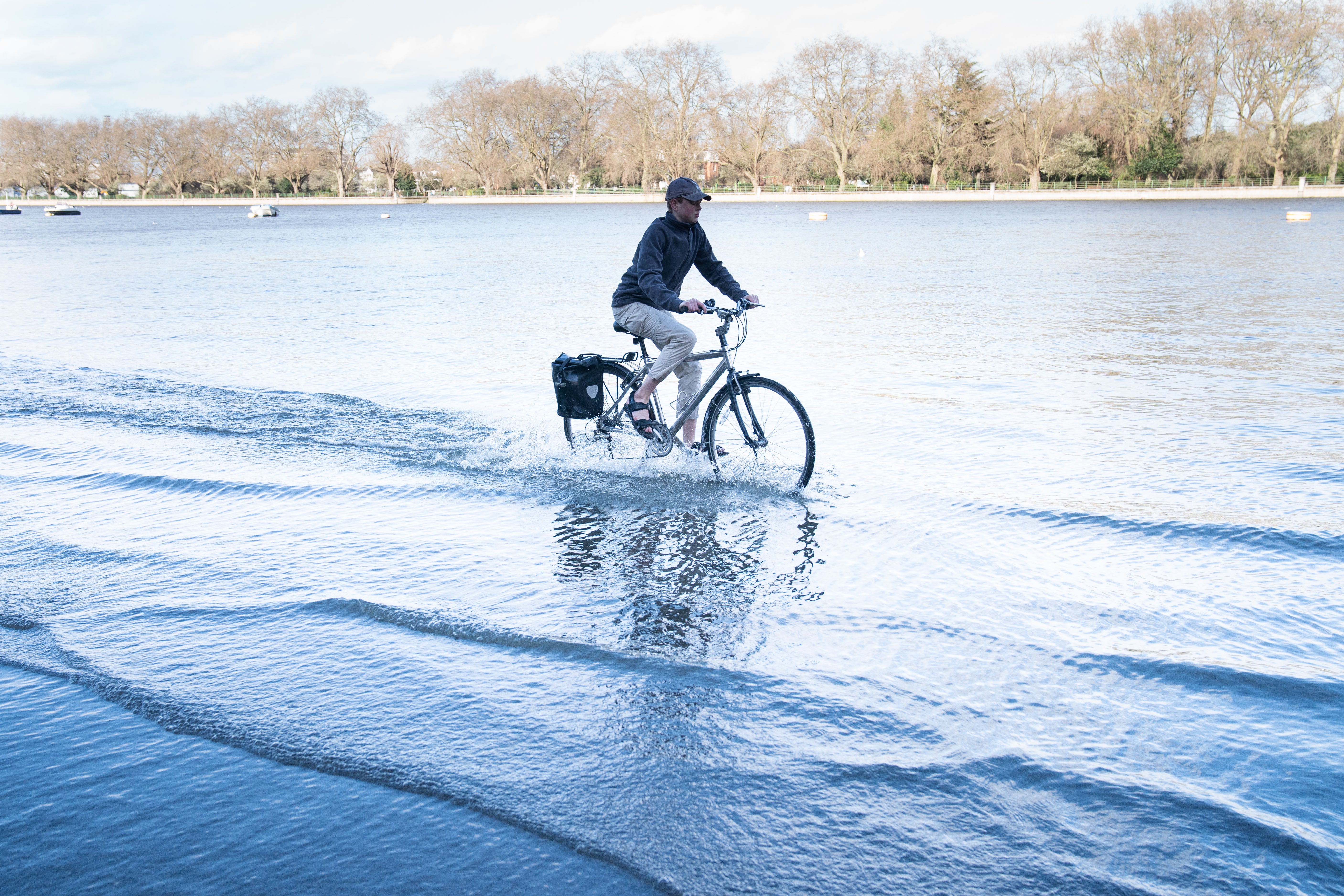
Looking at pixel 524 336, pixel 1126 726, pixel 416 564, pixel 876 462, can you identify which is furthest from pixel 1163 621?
pixel 524 336

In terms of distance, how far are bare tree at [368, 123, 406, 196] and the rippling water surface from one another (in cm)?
12891

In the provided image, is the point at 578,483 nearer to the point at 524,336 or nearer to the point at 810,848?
the point at 810,848

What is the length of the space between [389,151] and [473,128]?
43.2 feet

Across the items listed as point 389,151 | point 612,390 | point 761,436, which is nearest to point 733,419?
point 761,436

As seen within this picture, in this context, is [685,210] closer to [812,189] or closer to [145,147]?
[812,189]

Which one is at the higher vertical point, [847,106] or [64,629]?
[847,106]

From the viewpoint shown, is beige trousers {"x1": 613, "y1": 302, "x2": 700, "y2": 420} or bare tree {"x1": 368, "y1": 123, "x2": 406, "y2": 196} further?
bare tree {"x1": 368, "y1": 123, "x2": 406, "y2": 196}

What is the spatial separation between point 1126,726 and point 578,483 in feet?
14.2

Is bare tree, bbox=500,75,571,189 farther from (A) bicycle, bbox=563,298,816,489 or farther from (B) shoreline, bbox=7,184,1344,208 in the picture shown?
(A) bicycle, bbox=563,298,816,489

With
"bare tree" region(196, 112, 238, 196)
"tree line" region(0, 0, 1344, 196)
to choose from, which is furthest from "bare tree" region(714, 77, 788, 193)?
"bare tree" region(196, 112, 238, 196)

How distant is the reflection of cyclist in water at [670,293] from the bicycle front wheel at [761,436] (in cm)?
28

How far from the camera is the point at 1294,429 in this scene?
8352 mm

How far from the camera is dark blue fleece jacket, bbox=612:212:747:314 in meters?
6.62

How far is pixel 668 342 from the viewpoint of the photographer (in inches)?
274
